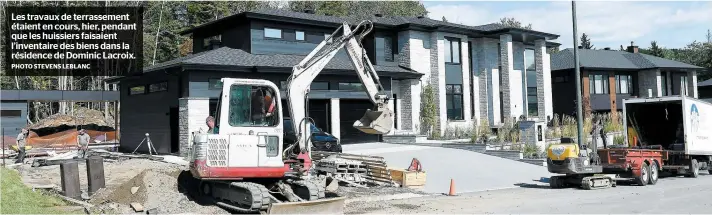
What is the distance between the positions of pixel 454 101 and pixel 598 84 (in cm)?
1769

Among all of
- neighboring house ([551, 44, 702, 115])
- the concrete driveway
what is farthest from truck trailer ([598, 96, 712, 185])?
neighboring house ([551, 44, 702, 115])

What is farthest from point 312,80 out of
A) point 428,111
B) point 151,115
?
point 428,111

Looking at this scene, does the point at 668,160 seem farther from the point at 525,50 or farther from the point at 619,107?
the point at 619,107

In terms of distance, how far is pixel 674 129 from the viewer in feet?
77.2

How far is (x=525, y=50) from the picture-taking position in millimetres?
38781

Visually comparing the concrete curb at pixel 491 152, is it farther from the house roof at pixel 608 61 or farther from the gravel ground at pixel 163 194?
the house roof at pixel 608 61

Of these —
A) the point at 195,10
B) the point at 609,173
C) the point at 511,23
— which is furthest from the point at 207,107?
the point at 511,23

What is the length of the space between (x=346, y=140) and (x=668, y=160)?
1488 cm

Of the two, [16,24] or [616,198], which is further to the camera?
[16,24]

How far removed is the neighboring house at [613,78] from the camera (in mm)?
45250

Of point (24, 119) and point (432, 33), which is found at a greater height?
point (432, 33)

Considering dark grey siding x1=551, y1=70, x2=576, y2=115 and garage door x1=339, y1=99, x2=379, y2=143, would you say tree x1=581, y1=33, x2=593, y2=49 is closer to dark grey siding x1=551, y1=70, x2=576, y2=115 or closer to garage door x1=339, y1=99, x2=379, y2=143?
dark grey siding x1=551, y1=70, x2=576, y2=115

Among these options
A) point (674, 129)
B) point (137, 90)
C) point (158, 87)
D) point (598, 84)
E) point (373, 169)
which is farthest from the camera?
point (598, 84)

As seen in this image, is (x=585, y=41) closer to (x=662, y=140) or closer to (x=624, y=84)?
(x=624, y=84)
